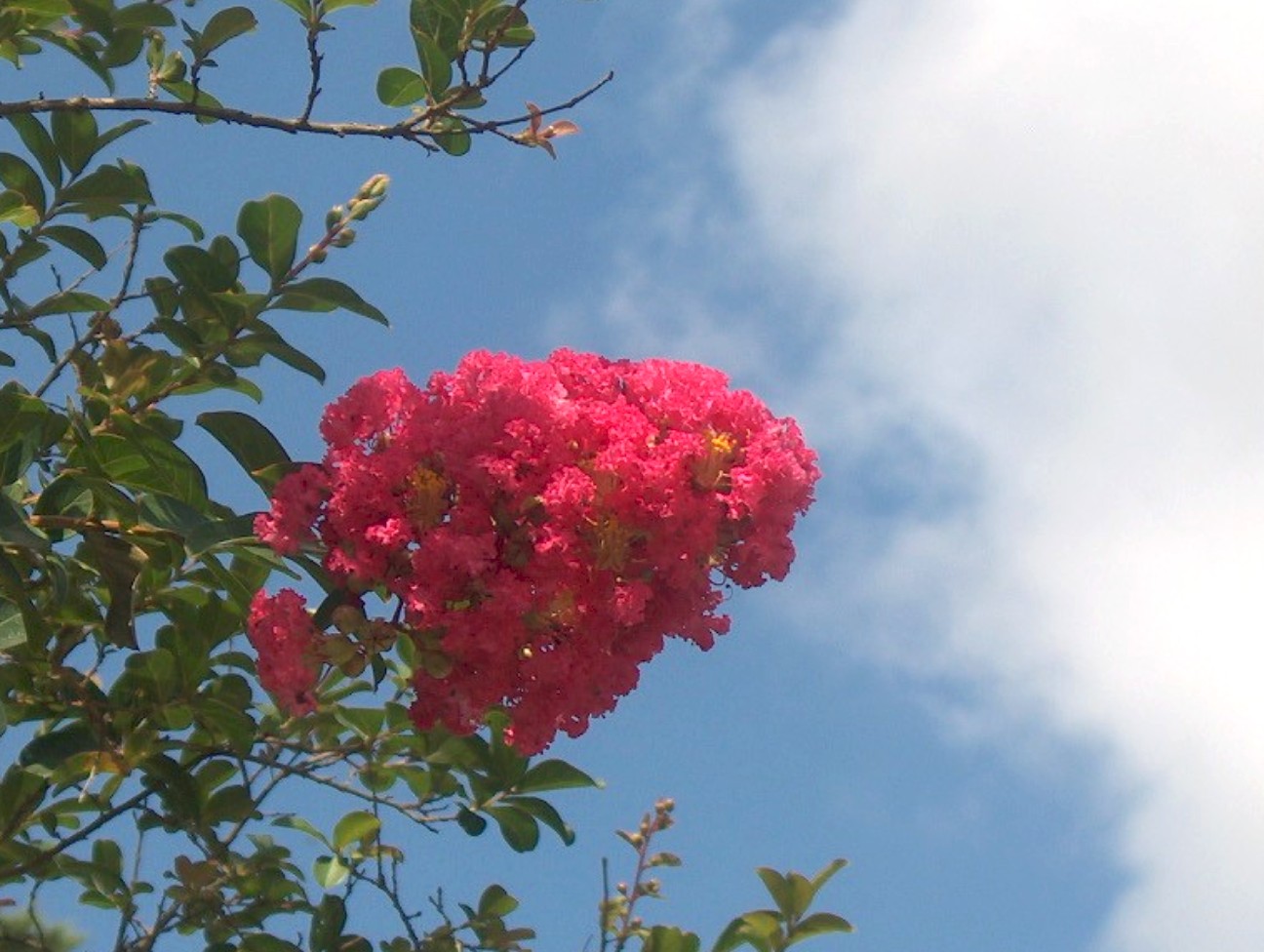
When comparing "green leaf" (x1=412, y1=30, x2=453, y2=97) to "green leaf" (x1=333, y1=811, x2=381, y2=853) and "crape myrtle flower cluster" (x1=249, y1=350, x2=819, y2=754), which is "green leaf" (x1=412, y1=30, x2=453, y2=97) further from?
"green leaf" (x1=333, y1=811, x2=381, y2=853)

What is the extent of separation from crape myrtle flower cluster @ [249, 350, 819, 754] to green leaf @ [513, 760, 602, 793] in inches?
24.9

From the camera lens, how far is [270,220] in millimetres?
2756

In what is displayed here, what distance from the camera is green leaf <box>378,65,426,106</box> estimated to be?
298cm

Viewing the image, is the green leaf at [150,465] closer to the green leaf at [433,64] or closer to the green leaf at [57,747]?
the green leaf at [57,747]

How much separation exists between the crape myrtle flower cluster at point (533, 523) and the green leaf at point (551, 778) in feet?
2.08

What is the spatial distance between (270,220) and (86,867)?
131cm

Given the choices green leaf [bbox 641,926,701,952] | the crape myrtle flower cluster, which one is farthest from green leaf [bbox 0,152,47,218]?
green leaf [bbox 641,926,701,952]

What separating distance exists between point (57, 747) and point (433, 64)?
133cm

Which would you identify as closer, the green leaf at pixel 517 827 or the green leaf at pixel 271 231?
the green leaf at pixel 271 231

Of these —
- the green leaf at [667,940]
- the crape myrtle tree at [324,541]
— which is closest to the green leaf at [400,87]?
the crape myrtle tree at [324,541]

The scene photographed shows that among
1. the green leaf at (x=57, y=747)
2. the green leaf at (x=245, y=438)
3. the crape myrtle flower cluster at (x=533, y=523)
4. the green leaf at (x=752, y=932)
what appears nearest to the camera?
the crape myrtle flower cluster at (x=533, y=523)

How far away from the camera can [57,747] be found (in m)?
2.80

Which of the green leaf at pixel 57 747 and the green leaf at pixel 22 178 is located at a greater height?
the green leaf at pixel 22 178

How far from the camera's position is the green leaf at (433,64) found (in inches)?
115
